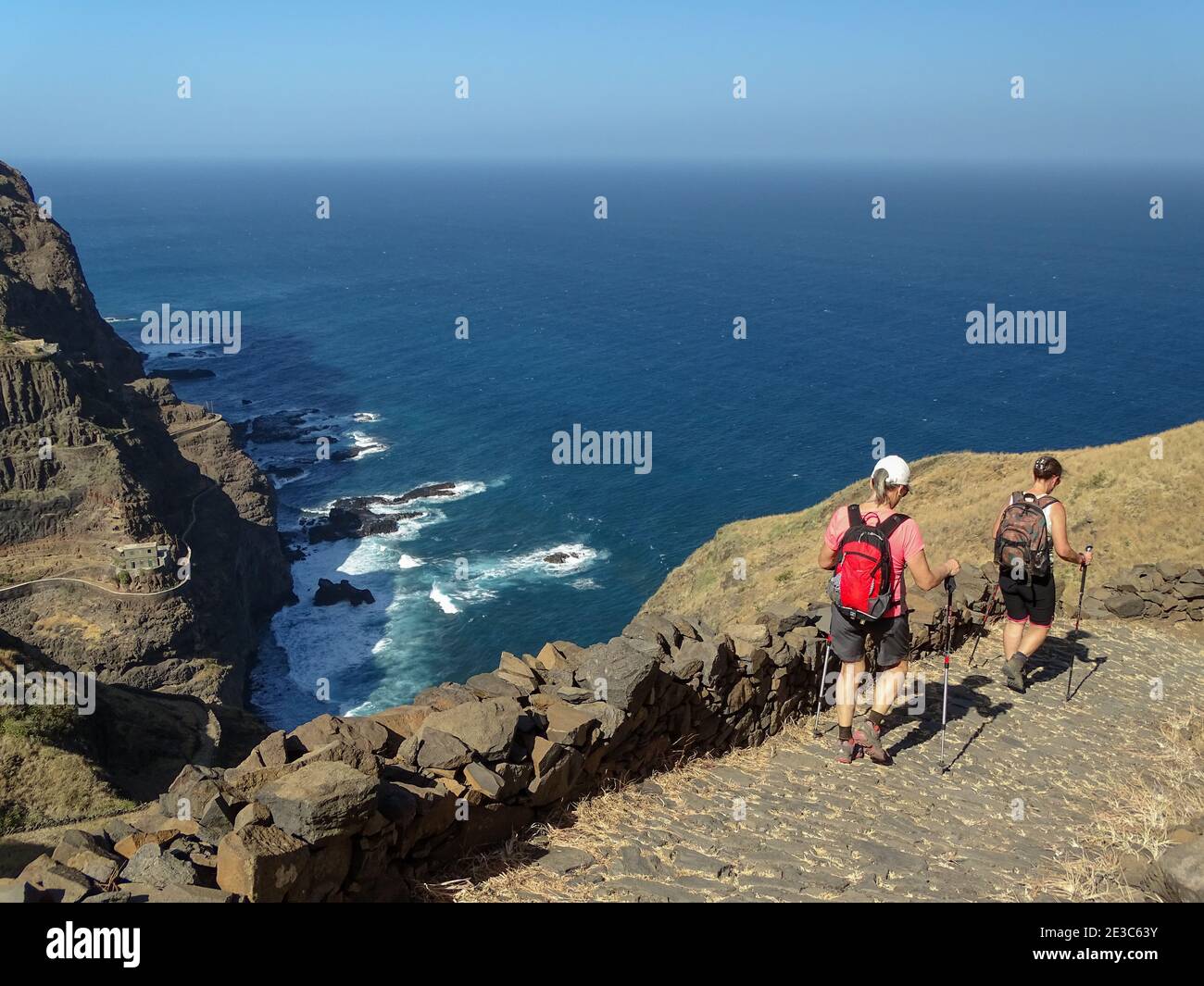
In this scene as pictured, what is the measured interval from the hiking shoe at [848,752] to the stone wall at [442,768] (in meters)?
1.15

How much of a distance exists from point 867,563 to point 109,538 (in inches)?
2204

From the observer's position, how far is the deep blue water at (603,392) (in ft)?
225

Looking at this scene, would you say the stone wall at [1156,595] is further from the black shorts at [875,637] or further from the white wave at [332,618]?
the white wave at [332,618]

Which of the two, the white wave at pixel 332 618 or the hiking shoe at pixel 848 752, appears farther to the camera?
the white wave at pixel 332 618

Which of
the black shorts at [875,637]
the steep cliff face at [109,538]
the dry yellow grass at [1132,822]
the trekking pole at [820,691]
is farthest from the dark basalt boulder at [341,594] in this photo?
the black shorts at [875,637]

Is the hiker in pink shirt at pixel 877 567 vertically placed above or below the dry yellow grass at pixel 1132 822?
above

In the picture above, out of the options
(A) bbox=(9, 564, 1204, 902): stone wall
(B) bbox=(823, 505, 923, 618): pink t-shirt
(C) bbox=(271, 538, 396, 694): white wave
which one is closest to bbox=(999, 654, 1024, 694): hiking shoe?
(A) bbox=(9, 564, 1204, 902): stone wall

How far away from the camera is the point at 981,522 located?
3822 centimetres

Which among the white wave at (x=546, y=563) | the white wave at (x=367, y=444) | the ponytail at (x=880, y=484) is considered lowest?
the white wave at (x=546, y=563)

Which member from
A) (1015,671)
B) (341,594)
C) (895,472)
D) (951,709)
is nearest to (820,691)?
(951,709)

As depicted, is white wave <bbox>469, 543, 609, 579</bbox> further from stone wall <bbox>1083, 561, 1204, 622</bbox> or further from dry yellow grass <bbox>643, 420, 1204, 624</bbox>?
stone wall <bbox>1083, 561, 1204, 622</bbox>
